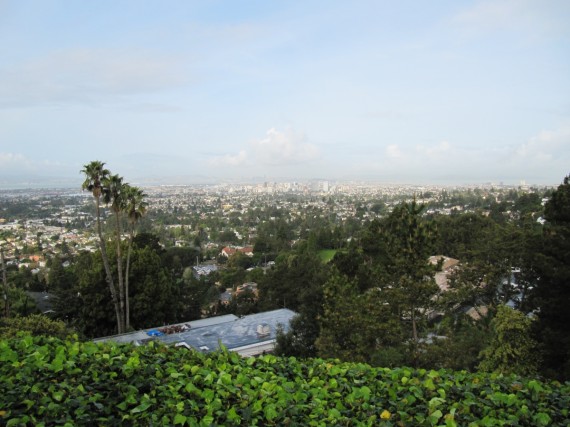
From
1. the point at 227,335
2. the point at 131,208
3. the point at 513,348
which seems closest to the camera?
the point at 513,348

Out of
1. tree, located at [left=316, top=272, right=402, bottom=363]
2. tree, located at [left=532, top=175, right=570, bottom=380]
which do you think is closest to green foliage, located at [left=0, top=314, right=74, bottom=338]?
tree, located at [left=316, top=272, right=402, bottom=363]

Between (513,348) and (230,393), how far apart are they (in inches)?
319

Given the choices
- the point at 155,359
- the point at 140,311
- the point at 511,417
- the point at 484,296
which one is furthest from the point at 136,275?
the point at 511,417

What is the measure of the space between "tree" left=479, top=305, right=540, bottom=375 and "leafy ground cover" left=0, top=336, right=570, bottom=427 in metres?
6.28

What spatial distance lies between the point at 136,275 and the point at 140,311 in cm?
151

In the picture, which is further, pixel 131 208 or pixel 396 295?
pixel 131 208

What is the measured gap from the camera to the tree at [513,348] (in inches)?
325

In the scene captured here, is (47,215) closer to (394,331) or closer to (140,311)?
(140,311)

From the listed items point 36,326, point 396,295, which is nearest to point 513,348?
point 396,295

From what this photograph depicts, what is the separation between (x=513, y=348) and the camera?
837 cm

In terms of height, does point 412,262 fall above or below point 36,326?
above

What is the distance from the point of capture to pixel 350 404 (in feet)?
7.82

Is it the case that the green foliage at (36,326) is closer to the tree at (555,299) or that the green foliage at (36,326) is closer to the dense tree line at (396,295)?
the dense tree line at (396,295)

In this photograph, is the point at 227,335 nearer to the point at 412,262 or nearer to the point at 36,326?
the point at 36,326
